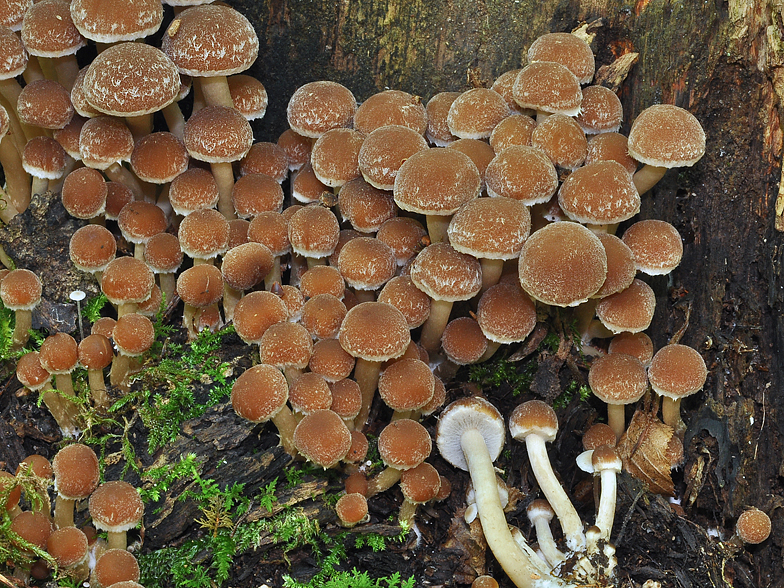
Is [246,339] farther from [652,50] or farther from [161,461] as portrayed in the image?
[652,50]

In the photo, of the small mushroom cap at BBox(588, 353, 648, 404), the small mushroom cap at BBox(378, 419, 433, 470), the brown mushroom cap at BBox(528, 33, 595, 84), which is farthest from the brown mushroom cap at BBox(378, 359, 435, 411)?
the brown mushroom cap at BBox(528, 33, 595, 84)

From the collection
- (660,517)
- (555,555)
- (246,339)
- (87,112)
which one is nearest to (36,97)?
(87,112)

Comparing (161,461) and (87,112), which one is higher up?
(87,112)

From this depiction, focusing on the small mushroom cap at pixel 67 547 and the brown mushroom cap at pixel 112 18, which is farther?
the brown mushroom cap at pixel 112 18

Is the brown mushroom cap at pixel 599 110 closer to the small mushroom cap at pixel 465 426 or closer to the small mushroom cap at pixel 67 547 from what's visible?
the small mushroom cap at pixel 465 426

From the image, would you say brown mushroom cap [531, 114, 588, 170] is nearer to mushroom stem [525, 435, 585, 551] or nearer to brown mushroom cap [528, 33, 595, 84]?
brown mushroom cap [528, 33, 595, 84]

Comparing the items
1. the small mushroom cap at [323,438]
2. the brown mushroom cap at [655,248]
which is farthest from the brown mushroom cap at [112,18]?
the brown mushroom cap at [655,248]

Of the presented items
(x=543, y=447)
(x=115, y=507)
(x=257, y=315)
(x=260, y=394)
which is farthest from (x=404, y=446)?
(x=115, y=507)
